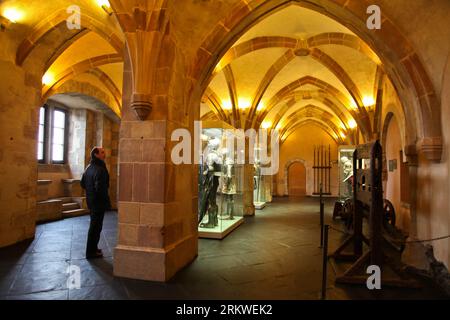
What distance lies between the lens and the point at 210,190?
5.88 m

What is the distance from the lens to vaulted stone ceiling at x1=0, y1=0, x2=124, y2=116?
4488mm

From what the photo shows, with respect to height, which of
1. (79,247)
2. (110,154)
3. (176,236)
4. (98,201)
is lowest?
(79,247)

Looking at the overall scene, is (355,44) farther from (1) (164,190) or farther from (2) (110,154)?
(2) (110,154)

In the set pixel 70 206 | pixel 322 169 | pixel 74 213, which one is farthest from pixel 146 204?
pixel 322 169

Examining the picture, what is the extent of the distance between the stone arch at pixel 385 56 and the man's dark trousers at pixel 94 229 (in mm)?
1955

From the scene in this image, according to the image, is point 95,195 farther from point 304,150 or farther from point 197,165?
point 304,150

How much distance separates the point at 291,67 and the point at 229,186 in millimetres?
4024

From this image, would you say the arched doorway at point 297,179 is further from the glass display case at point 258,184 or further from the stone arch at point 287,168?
the glass display case at point 258,184

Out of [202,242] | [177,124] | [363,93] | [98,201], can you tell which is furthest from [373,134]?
[98,201]

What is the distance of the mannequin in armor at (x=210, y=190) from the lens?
229 inches

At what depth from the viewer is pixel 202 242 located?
5.17 metres

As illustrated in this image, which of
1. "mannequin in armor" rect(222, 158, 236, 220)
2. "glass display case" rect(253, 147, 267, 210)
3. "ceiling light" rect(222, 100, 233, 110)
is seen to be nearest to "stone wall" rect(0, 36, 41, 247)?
"mannequin in armor" rect(222, 158, 236, 220)

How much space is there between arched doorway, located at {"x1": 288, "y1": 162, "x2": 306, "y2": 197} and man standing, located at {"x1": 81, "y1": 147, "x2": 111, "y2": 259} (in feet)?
47.5
